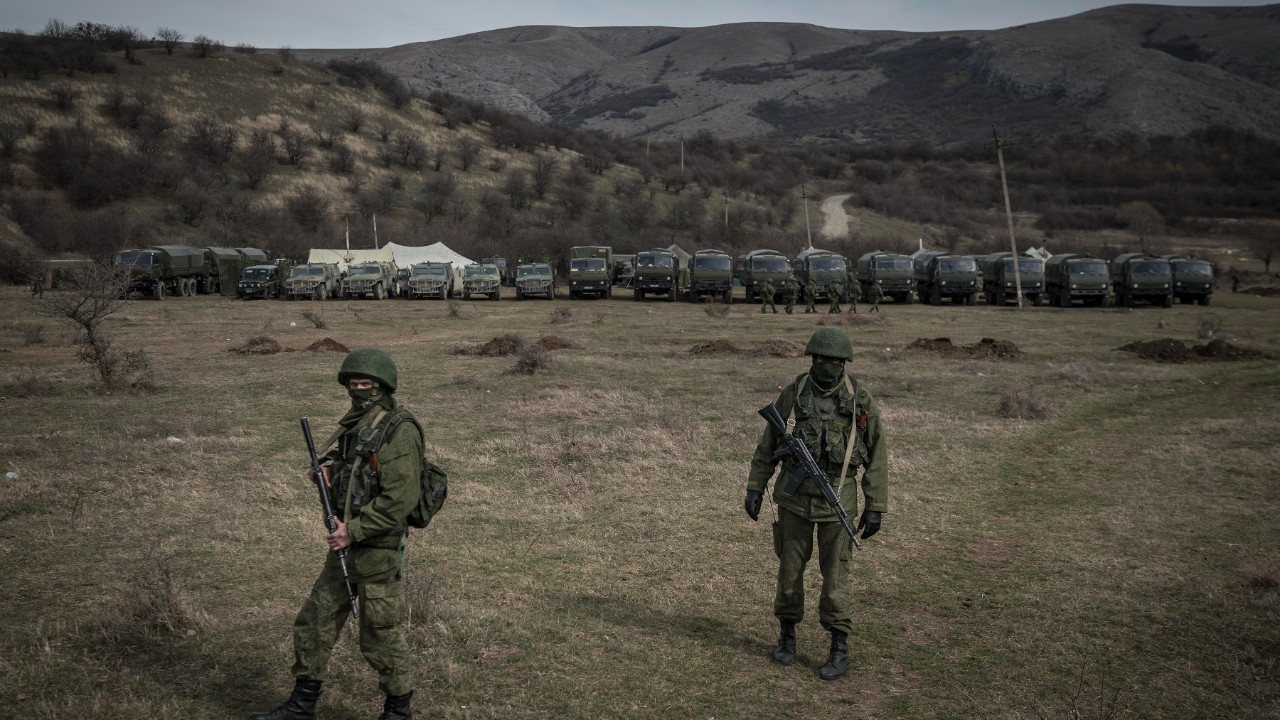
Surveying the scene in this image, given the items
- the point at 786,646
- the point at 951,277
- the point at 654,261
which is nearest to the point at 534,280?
the point at 654,261

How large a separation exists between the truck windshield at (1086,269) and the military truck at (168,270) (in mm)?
32351

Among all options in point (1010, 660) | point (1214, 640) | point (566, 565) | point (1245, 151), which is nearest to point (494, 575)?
point (566, 565)

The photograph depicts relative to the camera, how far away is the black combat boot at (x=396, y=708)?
3.61 m

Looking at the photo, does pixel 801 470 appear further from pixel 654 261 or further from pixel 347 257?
pixel 347 257

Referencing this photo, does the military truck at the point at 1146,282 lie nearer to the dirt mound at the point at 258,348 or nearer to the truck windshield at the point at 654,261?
the truck windshield at the point at 654,261

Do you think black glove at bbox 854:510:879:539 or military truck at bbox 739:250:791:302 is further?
military truck at bbox 739:250:791:302

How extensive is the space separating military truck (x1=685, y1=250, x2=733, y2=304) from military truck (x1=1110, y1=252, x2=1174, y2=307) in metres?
13.9

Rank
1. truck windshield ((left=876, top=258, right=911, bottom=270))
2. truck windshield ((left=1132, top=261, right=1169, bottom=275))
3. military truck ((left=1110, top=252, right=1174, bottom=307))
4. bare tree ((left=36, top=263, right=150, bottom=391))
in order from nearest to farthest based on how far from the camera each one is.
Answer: bare tree ((left=36, top=263, right=150, bottom=391)), military truck ((left=1110, top=252, right=1174, bottom=307)), truck windshield ((left=1132, top=261, right=1169, bottom=275)), truck windshield ((left=876, top=258, right=911, bottom=270))

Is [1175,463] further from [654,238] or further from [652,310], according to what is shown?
[654,238]

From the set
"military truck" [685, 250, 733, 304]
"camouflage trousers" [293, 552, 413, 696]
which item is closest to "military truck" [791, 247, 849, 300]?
"military truck" [685, 250, 733, 304]

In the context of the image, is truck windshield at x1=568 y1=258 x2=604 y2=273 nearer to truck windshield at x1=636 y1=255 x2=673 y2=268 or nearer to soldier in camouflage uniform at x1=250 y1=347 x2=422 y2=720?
truck windshield at x1=636 y1=255 x2=673 y2=268

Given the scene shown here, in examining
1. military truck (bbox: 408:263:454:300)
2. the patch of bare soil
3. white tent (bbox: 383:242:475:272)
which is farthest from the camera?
white tent (bbox: 383:242:475:272)

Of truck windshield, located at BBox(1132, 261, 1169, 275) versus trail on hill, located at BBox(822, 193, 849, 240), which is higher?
trail on hill, located at BBox(822, 193, 849, 240)

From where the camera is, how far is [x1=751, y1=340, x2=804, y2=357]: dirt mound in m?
17.0
